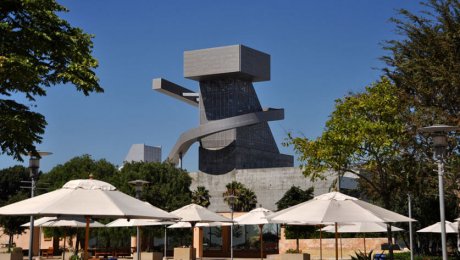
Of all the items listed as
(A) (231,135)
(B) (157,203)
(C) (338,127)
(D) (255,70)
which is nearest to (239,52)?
(D) (255,70)

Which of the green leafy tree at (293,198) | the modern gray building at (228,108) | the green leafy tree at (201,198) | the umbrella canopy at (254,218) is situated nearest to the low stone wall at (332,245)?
the green leafy tree at (293,198)

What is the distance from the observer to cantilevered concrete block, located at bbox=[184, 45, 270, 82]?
349 feet

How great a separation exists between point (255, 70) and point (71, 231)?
7374 centimetres

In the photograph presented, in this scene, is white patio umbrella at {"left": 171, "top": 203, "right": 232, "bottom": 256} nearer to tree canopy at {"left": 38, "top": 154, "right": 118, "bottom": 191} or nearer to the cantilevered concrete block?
tree canopy at {"left": 38, "top": 154, "right": 118, "bottom": 191}

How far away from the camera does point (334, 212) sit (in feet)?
42.5

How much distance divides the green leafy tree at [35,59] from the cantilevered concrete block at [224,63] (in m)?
90.5

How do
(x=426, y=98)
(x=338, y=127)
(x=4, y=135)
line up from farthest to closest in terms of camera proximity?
(x=338, y=127) < (x=426, y=98) < (x=4, y=135)

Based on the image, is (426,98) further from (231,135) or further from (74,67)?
(231,135)

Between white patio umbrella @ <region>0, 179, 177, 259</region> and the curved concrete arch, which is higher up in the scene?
the curved concrete arch

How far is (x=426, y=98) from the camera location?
66.5 feet

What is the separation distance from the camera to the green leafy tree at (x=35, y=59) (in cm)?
1374

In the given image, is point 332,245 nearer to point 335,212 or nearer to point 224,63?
point 335,212

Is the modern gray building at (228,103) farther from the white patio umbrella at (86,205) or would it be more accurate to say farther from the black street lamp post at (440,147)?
the white patio umbrella at (86,205)

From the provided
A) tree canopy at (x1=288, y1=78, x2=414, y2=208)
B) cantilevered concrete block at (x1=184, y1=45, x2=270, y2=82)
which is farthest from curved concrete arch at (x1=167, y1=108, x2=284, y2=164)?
tree canopy at (x1=288, y1=78, x2=414, y2=208)
